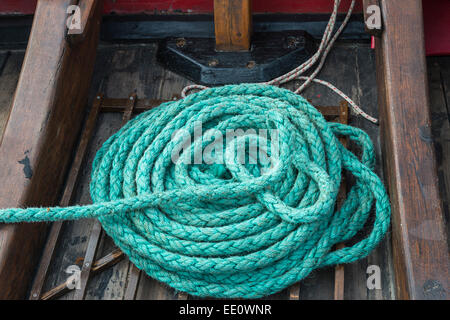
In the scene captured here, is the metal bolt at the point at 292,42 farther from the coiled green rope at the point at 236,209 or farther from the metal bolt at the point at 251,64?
the coiled green rope at the point at 236,209

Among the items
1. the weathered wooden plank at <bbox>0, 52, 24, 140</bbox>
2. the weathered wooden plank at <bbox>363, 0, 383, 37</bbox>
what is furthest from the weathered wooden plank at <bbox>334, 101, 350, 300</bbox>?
the weathered wooden plank at <bbox>0, 52, 24, 140</bbox>

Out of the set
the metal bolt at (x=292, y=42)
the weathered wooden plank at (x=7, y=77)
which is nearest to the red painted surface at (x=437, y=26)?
the metal bolt at (x=292, y=42)

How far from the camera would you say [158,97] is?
207 centimetres

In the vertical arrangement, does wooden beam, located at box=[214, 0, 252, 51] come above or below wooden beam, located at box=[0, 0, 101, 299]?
above

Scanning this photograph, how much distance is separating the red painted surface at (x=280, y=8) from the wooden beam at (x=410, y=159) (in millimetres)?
446

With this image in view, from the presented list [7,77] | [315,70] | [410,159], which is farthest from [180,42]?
[410,159]

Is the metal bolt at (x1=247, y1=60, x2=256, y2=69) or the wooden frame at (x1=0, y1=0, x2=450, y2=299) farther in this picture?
the metal bolt at (x1=247, y1=60, x2=256, y2=69)

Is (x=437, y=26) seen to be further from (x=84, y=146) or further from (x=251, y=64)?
(x=84, y=146)

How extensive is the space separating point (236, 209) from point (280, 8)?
43.4 inches

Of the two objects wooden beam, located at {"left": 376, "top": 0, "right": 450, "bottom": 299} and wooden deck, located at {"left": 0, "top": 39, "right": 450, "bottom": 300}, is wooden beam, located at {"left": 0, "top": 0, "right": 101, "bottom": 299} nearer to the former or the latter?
wooden deck, located at {"left": 0, "top": 39, "right": 450, "bottom": 300}

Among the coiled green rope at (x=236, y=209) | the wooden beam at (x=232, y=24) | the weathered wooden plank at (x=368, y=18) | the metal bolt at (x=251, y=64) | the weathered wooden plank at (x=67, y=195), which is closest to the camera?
the coiled green rope at (x=236, y=209)

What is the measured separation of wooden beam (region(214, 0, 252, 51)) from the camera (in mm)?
1972

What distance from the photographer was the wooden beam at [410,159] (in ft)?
4.47

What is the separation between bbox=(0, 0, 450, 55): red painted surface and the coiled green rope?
29.1 inches
